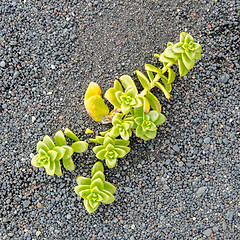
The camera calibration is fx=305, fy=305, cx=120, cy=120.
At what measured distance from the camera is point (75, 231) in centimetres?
211

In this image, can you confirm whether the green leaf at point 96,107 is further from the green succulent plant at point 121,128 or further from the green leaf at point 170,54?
the green leaf at point 170,54

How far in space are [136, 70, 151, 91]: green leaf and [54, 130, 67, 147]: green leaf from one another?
62 cm

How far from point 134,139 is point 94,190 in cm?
49

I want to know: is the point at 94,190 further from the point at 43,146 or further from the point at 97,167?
the point at 43,146

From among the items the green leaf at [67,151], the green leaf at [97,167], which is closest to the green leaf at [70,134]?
the green leaf at [67,151]

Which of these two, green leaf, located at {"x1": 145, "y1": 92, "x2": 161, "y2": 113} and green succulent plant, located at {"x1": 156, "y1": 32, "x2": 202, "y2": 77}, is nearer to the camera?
green succulent plant, located at {"x1": 156, "y1": 32, "x2": 202, "y2": 77}

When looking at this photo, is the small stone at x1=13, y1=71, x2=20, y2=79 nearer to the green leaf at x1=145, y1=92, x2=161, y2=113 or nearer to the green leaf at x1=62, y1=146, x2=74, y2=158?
the green leaf at x1=62, y1=146, x2=74, y2=158

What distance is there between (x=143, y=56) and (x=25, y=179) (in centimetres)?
120

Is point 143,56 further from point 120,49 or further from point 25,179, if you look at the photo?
point 25,179

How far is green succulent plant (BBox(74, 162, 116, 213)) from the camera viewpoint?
186 cm

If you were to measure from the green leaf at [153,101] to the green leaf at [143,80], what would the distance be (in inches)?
2.0

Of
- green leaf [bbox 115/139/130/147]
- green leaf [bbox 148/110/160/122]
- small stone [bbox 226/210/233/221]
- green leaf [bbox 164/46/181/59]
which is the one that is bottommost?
small stone [bbox 226/210/233/221]

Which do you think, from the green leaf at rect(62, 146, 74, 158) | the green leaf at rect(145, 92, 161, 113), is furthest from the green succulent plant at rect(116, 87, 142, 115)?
the green leaf at rect(62, 146, 74, 158)

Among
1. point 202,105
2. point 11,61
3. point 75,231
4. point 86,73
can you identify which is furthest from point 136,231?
point 11,61
